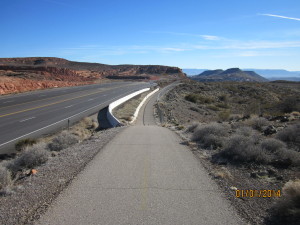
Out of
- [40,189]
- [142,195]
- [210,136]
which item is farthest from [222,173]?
[40,189]

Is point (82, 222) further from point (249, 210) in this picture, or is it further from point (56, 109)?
point (56, 109)

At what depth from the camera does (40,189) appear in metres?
6.85

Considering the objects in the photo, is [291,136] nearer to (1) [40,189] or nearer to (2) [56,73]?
(1) [40,189]

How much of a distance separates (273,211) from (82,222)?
11.8 feet

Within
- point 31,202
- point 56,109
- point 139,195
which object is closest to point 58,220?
point 31,202

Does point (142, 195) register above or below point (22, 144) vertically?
above

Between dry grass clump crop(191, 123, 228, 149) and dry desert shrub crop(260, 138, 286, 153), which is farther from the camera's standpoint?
dry grass clump crop(191, 123, 228, 149)

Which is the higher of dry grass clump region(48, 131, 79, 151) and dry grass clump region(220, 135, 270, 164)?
dry grass clump region(220, 135, 270, 164)

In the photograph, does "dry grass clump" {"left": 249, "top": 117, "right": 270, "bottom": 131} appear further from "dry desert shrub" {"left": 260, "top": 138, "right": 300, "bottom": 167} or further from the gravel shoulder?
the gravel shoulder

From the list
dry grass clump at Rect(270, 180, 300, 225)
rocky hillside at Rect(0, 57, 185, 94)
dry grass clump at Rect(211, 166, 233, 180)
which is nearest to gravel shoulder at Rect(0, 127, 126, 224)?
dry grass clump at Rect(211, 166, 233, 180)

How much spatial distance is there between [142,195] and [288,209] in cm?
289

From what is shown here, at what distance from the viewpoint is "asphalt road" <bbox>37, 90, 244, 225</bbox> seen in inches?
210

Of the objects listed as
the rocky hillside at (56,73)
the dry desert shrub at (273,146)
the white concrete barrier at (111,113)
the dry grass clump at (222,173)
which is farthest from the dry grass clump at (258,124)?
the rocky hillside at (56,73)

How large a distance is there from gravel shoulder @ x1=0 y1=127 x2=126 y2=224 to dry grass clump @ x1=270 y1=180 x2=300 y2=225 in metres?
4.38
